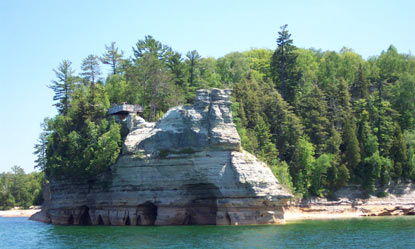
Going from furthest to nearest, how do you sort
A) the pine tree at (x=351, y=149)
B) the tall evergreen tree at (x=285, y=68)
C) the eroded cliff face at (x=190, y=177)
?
the tall evergreen tree at (x=285, y=68) → the pine tree at (x=351, y=149) → the eroded cliff face at (x=190, y=177)

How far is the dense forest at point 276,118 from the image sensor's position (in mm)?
58250

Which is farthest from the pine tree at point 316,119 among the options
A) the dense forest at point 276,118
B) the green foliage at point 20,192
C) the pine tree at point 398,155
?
the green foliage at point 20,192

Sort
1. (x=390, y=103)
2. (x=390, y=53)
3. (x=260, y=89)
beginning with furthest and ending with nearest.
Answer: (x=390, y=53) → (x=390, y=103) → (x=260, y=89)

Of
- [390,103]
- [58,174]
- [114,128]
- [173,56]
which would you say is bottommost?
[58,174]

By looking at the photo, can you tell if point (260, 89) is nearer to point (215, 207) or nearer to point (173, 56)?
point (173, 56)

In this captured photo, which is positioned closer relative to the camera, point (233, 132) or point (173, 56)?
point (233, 132)

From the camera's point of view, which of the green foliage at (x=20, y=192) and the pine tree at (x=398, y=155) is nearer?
the pine tree at (x=398, y=155)

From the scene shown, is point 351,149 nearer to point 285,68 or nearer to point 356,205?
point 356,205

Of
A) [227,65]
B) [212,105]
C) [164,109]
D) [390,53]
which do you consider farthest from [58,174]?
[390,53]

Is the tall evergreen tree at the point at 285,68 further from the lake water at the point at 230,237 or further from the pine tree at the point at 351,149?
the lake water at the point at 230,237

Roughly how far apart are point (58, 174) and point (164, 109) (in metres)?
16.4

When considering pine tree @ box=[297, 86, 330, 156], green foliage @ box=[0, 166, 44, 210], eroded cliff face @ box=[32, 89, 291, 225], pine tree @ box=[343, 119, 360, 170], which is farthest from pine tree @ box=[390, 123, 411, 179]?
green foliage @ box=[0, 166, 44, 210]

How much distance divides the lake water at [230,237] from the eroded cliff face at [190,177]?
290 cm

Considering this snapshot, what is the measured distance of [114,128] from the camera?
53438 mm
